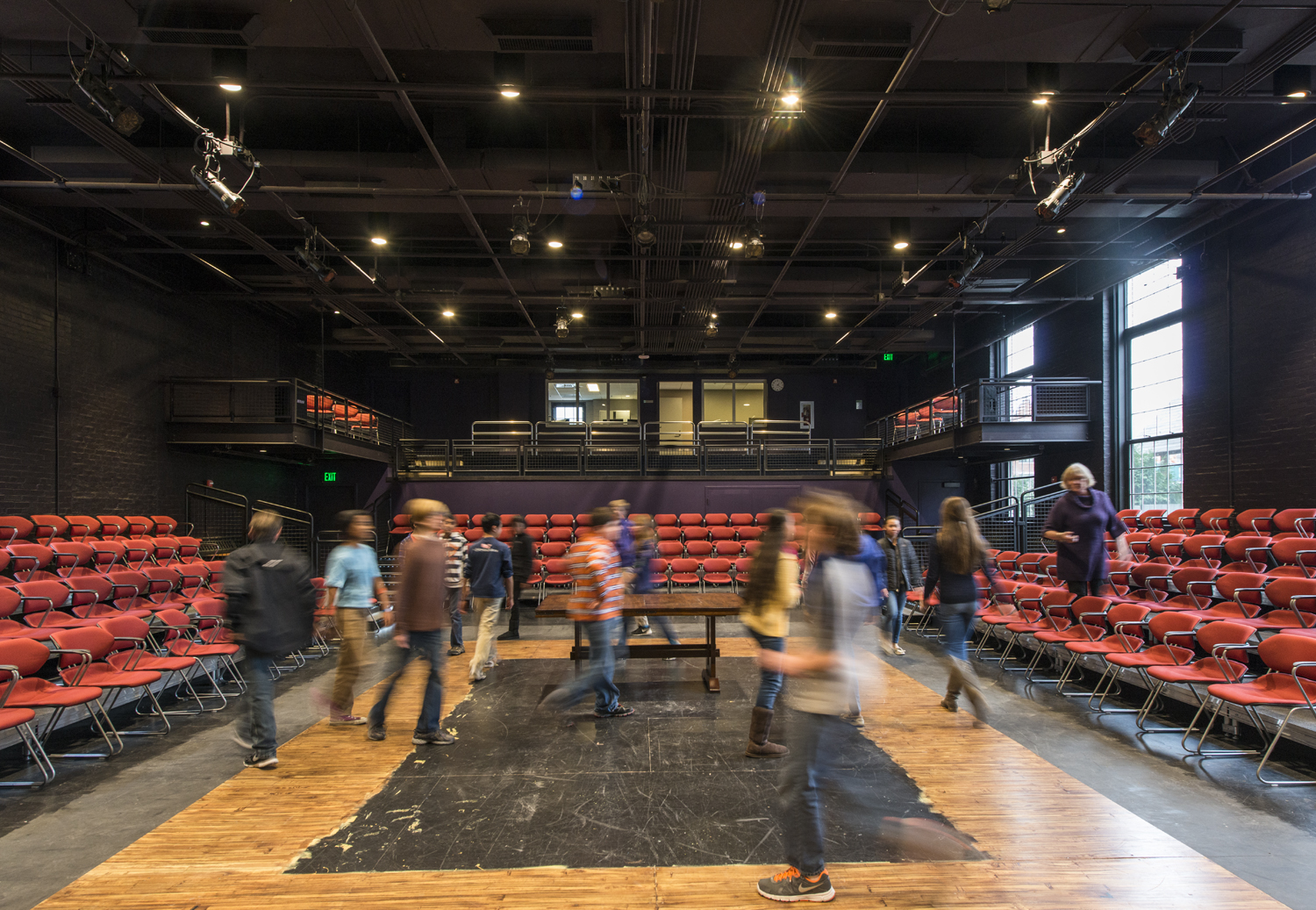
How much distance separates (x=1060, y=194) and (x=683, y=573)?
8133 mm

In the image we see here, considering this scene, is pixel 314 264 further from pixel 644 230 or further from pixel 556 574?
pixel 556 574

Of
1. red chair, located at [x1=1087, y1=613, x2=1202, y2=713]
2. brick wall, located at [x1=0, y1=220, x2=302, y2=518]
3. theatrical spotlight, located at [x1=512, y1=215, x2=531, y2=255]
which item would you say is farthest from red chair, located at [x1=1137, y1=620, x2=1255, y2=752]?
brick wall, located at [x1=0, y1=220, x2=302, y2=518]

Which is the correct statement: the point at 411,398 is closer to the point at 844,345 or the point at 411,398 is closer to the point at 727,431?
the point at 727,431

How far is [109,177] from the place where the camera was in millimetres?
8133

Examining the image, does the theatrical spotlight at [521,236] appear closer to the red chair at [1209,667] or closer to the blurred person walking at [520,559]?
the blurred person walking at [520,559]

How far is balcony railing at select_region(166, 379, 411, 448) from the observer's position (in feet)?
37.9

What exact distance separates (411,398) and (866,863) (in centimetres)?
1914

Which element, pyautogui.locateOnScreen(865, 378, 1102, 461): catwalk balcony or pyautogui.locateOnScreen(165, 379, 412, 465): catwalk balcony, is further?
pyautogui.locateOnScreen(865, 378, 1102, 461): catwalk balcony

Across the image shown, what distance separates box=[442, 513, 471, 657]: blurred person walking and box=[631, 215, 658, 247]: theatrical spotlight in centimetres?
445

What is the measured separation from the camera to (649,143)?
726 cm

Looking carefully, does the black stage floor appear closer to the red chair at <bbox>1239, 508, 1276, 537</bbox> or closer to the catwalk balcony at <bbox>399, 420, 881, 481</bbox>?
the red chair at <bbox>1239, 508, 1276, 537</bbox>

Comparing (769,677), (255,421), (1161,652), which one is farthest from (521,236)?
(1161,652)

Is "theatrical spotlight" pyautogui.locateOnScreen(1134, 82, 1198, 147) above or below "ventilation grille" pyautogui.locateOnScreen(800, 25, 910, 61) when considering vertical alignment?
below

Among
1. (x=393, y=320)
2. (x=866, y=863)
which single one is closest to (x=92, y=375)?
(x=393, y=320)
